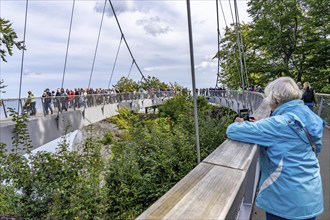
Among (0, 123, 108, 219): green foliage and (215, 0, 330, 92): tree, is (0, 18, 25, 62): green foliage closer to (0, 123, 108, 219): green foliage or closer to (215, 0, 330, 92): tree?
(0, 123, 108, 219): green foliage

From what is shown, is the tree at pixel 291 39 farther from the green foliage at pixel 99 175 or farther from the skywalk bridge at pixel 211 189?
the skywalk bridge at pixel 211 189

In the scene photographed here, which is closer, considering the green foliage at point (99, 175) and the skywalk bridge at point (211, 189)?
the skywalk bridge at point (211, 189)

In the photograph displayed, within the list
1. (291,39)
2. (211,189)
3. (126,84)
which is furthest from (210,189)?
(126,84)

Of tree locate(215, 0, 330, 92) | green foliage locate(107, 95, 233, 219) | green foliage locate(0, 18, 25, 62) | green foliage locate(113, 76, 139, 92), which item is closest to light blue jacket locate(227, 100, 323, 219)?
green foliage locate(0, 18, 25, 62)

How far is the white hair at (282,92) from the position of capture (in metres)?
1.77

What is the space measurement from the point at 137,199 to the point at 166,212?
656 centimetres

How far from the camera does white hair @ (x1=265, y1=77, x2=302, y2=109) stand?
1.77 metres

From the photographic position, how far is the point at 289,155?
1.67 meters

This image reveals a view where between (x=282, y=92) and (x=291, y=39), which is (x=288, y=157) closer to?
(x=282, y=92)

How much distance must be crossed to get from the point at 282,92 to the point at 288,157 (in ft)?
1.30

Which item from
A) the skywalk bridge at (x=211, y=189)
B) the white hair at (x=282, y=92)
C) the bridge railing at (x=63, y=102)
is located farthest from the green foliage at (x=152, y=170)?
the skywalk bridge at (x=211, y=189)

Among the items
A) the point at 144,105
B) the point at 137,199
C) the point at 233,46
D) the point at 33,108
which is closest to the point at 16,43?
the point at 137,199

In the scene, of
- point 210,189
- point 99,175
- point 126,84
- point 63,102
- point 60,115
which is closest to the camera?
point 210,189

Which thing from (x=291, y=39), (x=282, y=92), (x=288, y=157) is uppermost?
(x=291, y=39)
